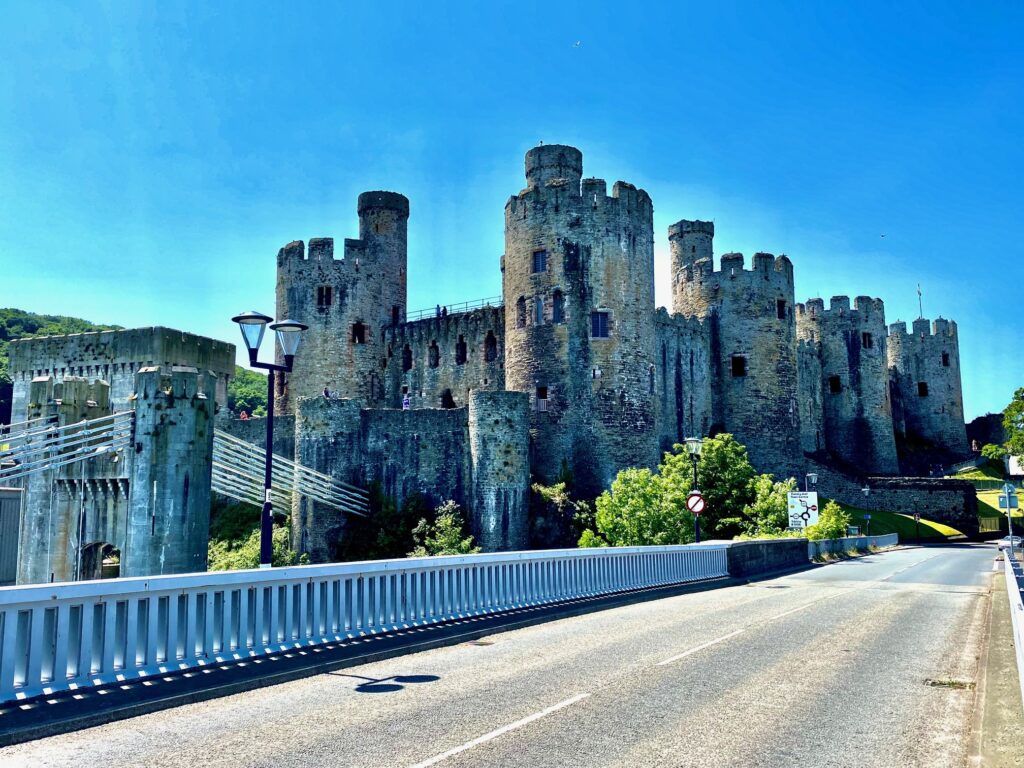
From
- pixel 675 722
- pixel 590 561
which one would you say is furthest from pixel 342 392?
pixel 675 722

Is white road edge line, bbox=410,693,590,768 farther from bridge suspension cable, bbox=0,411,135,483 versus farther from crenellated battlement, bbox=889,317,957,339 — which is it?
crenellated battlement, bbox=889,317,957,339

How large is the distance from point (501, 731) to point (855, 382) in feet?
211

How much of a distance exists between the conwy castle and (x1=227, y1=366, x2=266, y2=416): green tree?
1850 inches

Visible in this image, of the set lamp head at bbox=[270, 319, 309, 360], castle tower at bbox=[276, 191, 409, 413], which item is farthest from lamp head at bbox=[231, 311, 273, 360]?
castle tower at bbox=[276, 191, 409, 413]

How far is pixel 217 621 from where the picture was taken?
33.4ft

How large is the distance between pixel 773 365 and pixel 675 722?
48735 millimetres

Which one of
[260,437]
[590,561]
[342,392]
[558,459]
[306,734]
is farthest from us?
[342,392]

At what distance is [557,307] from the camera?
4391cm

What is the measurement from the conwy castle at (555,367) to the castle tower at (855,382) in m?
0.15

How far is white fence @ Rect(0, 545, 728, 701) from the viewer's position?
8.27 m

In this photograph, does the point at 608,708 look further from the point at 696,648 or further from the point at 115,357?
the point at 115,357

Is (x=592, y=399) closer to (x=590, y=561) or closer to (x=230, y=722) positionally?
(x=590, y=561)

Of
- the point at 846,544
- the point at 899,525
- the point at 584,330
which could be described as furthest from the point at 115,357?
the point at 899,525

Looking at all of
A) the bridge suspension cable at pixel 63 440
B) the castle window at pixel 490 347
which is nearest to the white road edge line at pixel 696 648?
the bridge suspension cable at pixel 63 440
